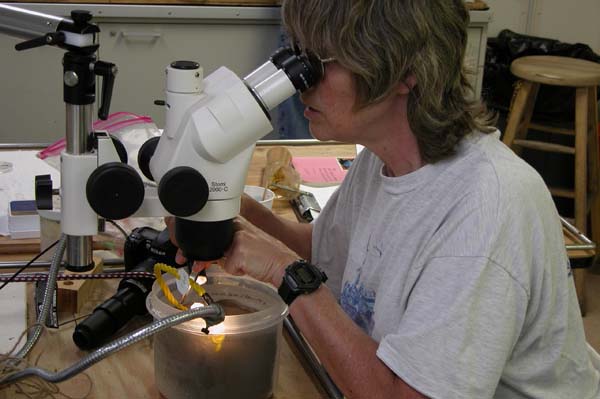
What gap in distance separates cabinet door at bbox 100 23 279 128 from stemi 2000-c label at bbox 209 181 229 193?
2130mm

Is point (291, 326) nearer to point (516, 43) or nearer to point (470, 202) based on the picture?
point (470, 202)

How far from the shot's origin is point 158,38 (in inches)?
125

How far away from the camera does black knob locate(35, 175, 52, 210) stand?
1.14 metres

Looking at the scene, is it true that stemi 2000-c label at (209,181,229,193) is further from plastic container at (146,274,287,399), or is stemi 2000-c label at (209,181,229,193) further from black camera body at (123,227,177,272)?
black camera body at (123,227,177,272)

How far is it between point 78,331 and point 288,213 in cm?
68

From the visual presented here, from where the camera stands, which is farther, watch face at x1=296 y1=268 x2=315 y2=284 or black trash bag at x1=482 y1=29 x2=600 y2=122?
black trash bag at x1=482 y1=29 x2=600 y2=122

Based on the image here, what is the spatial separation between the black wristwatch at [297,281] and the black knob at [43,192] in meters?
0.35

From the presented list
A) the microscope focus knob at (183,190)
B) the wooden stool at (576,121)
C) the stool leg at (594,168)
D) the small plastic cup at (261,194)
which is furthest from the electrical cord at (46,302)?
the stool leg at (594,168)

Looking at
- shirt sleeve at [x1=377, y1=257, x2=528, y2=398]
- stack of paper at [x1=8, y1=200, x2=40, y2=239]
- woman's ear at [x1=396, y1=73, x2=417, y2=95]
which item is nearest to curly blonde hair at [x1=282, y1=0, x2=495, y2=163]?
woman's ear at [x1=396, y1=73, x2=417, y2=95]

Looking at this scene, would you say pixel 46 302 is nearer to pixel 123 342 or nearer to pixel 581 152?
pixel 123 342

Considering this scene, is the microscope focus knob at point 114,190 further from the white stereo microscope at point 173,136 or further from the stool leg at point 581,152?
the stool leg at point 581,152

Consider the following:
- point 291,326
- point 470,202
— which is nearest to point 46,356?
point 291,326

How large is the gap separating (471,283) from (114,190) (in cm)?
47

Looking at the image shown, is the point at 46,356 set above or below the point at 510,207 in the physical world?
below
